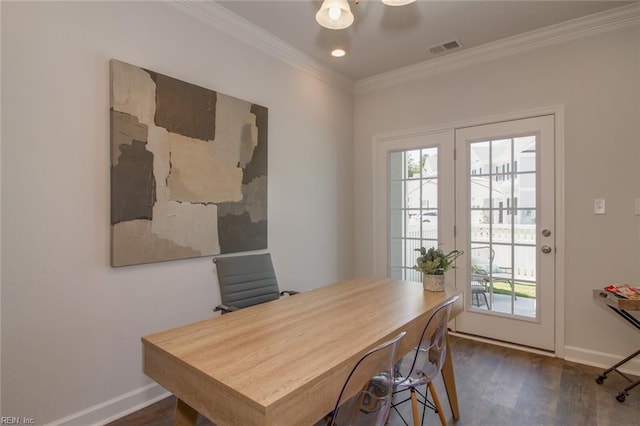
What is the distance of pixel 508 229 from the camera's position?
3156 millimetres

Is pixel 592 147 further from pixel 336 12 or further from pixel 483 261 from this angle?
pixel 336 12

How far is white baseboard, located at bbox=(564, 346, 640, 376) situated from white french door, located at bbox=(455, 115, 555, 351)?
15 cm

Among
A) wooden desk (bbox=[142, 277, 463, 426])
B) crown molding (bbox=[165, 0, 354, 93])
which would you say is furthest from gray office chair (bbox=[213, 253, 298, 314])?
crown molding (bbox=[165, 0, 354, 93])

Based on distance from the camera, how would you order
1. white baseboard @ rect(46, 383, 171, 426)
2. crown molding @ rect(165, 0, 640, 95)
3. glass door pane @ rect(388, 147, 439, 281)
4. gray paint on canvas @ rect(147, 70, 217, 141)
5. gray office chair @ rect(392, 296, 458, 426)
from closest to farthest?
gray office chair @ rect(392, 296, 458, 426) < white baseboard @ rect(46, 383, 171, 426) < gray paint on canvas @ rect(147, 70, 217, 141) < crown molding @ rect(165, 0, 640, 95) < glass door pane @ rect(388, 147, 439, 281)

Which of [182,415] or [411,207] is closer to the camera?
[182,415]

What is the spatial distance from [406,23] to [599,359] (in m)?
3.12

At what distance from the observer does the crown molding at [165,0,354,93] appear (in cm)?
246

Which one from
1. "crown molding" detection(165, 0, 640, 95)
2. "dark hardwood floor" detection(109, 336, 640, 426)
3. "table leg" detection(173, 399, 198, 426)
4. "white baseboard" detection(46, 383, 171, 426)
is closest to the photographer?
"table leg" detection(173, 399, 198, 426)

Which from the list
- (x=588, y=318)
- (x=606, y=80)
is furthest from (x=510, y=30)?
(x=588, y=318)

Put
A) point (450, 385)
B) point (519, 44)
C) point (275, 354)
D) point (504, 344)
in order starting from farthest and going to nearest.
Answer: point (504, 344) < point (519, 44) < point (450, 385) < point (275, 354)

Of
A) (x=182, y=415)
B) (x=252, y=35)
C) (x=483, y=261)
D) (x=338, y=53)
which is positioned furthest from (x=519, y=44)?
(x=182, y=415)

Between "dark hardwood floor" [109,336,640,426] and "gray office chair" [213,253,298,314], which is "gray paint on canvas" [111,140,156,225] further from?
"dark hardwood floor" [109,336,640,426]

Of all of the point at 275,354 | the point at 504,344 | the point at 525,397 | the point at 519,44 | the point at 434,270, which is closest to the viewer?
the point at 275,354

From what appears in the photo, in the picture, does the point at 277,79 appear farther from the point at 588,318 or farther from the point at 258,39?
the point at 588,318
